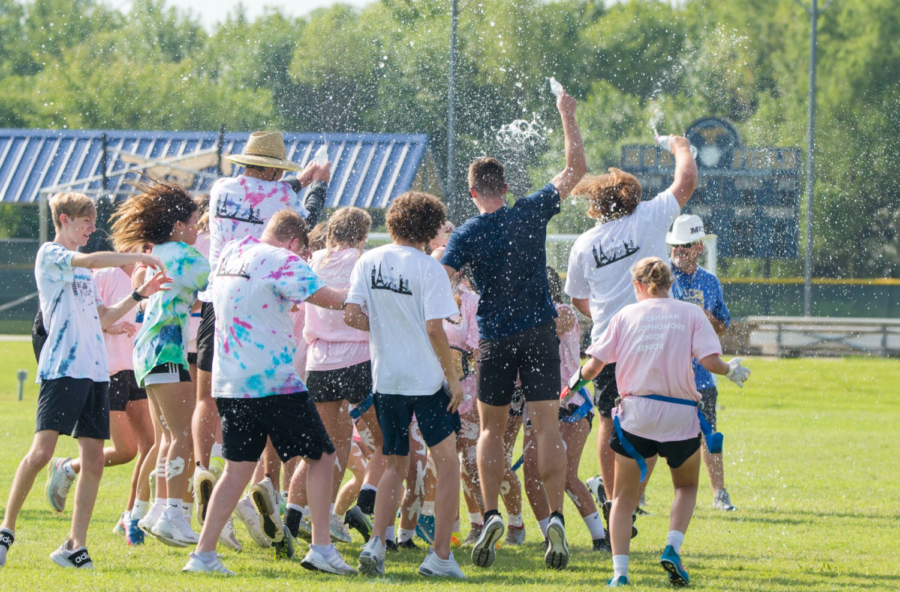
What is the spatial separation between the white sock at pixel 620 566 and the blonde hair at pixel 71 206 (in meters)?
3.09

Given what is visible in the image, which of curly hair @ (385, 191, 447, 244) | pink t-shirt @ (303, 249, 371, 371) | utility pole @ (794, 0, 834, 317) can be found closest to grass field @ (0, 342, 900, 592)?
pink t-shirt @ (303, 249, 371, 371)

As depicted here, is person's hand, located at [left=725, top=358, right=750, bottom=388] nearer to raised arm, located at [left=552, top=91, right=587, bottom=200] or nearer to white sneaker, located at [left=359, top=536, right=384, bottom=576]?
raised arm, located at [left=552, top=91, right=587, bottom=200]

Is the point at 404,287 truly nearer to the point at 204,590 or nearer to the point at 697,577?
the point at 204,590

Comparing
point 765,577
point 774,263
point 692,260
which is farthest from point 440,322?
point 774,263

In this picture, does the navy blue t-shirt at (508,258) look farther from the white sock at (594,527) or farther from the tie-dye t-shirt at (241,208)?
the white sock at (594,527)

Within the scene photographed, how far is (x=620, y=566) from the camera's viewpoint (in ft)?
16.5

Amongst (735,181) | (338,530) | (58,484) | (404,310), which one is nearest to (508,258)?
(404,310)

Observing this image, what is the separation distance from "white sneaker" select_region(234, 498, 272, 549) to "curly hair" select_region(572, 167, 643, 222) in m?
2.46

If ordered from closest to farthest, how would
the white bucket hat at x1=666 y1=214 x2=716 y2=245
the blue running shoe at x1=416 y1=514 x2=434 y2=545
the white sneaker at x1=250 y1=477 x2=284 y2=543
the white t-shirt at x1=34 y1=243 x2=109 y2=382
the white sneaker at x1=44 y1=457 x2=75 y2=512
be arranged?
the white t-shirt at x1=34 y1=243 x2=109 y2=382 → the white sneaker at x1=250 y1=477 x2=284 y2=543 → the blue running shoe at x1=416 y1=514 x2=434 y2=545 → the white sneaker at x1=44 y1=457 x2=75 y2=512 → the white bucket hat at x1=666 y1=214 x2=716 y2=245

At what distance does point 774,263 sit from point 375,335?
3526 centimetres

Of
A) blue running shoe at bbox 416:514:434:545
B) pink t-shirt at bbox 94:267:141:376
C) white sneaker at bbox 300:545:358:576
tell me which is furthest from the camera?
pink t-shirt at bbox 94:267:141:376

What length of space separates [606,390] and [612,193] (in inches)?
42.9

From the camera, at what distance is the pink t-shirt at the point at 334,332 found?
611cm

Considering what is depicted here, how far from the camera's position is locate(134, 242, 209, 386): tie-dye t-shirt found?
562cm
